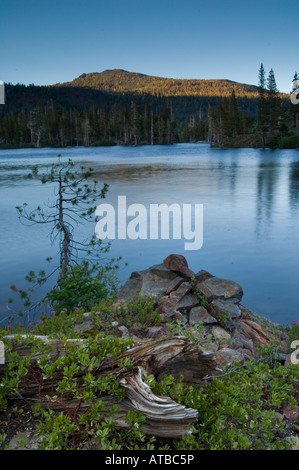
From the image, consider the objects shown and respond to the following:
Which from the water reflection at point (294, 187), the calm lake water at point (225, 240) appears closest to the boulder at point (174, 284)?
the calm lake water at point (225, 240)

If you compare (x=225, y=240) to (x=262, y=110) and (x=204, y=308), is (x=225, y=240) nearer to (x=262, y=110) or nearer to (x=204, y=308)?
(x=204, y=308)

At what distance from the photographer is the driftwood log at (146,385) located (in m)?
2.99

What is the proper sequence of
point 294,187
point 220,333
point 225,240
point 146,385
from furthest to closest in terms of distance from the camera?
point 294,187
point 225,240
point 220,333
point 146,385

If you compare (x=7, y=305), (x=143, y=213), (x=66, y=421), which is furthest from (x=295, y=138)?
(x=66, y=421)

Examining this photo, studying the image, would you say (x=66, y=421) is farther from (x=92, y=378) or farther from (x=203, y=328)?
(x=203, y=328)

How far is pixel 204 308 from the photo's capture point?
22.9 ft

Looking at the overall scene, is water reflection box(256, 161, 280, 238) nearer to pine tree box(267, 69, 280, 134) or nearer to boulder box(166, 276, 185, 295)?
boulder box(166, 276, 185, 295)

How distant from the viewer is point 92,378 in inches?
127

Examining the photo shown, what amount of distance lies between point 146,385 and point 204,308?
3961mm

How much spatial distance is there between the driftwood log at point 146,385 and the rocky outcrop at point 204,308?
156 centimetres

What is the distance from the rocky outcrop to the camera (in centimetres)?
601

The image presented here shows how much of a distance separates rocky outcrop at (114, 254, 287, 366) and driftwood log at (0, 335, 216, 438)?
1.56 meters

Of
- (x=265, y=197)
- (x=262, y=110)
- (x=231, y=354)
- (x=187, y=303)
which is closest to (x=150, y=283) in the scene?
(x=187, y=303)

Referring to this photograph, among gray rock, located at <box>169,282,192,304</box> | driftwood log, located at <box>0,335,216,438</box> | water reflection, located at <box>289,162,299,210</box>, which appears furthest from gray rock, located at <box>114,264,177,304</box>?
water reflection, located at <box>289,162,299,210</box>
